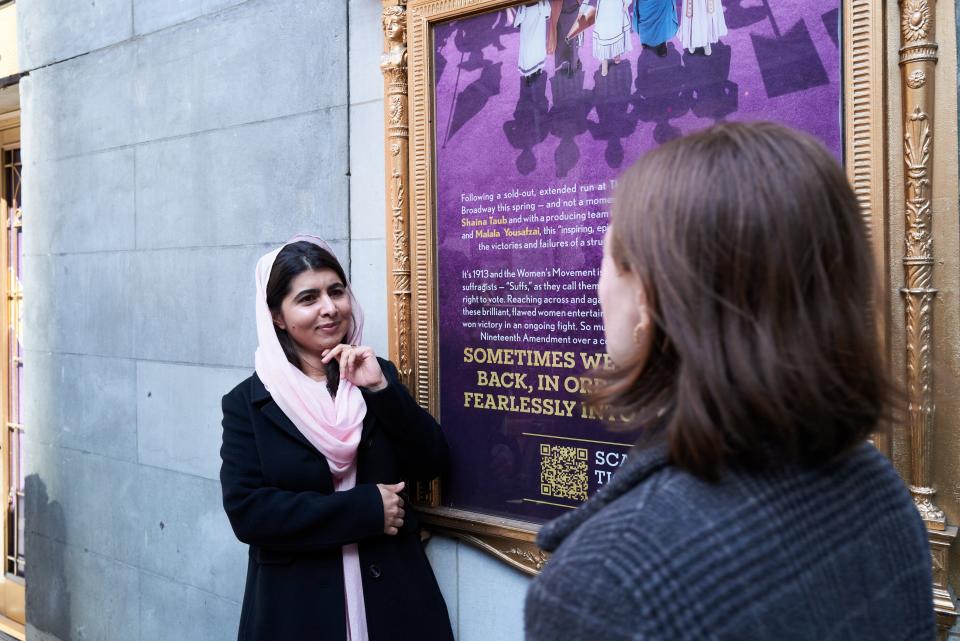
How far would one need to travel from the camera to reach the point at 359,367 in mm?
2512

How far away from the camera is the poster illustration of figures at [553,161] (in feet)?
6.59

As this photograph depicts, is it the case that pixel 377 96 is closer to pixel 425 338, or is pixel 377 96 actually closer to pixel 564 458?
pixel 425 338

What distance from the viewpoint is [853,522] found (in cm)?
94

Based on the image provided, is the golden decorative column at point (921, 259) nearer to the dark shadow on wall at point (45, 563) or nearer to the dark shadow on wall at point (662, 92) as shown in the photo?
the dark shadow on wall at point (662, 92)

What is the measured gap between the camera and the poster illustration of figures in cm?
201

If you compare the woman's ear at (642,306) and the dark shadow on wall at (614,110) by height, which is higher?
the dark shadow on wall at (614,110)

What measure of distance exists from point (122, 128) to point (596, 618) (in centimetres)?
403

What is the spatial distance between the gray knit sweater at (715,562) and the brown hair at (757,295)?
0.15 feet

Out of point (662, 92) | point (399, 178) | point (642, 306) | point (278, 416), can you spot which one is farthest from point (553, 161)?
point (642, 306)

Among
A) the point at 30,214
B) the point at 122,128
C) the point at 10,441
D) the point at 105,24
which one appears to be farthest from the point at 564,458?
the point at 10,441

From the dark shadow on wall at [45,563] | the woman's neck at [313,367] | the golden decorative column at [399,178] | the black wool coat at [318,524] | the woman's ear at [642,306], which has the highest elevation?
the golden decorative column at [399,178]

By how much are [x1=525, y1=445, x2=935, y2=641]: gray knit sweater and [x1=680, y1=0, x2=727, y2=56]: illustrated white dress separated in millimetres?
1490

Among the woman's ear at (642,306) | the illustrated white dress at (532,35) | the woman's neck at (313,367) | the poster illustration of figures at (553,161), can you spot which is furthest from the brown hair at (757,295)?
the woman's neck at (313,367)

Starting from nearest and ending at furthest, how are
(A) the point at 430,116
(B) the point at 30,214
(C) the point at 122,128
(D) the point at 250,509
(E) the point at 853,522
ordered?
(E) the point at 853,522 → (D) the point at 250,509 → (A) the point at 430,116 → (C) the point at 122,128 → (B) the point at 30,214
